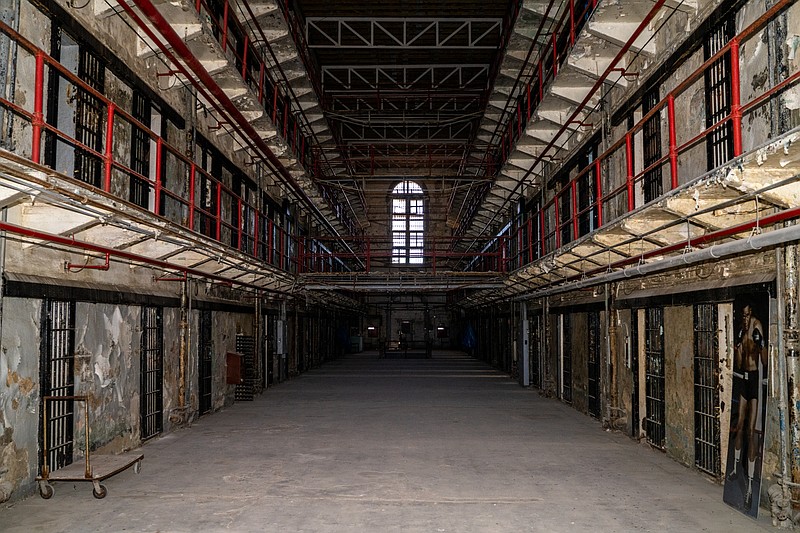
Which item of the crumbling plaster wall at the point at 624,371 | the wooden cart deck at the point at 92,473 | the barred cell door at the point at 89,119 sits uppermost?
the barred cell door at the point at 89,119

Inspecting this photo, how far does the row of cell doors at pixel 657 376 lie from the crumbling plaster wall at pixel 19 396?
25.2 ft

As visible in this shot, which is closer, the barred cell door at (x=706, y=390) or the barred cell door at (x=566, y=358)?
the barred cell door at (x=706, y=390)

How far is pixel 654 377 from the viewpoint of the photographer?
978 cm

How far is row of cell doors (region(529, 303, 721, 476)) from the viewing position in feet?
25.8

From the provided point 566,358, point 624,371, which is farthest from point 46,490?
point 566,358

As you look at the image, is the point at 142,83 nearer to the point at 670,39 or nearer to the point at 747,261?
the point at 670,39

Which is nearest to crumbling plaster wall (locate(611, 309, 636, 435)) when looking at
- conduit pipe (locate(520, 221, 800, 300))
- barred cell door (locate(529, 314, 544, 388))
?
conduit pipe (locate(520, 221, 800, 300))

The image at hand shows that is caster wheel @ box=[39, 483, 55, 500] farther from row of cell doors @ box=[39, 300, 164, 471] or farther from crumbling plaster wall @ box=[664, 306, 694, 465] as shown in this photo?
crumbling plaster wall @ box=[664, 306, 694, 465]

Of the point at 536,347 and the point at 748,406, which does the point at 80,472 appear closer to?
the point at 748,406

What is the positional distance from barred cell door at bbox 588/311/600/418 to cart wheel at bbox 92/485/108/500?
28.6 ft

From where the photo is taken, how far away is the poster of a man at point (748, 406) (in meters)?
6.27

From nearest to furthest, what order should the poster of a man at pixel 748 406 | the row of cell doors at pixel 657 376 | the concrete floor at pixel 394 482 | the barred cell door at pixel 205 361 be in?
the concrete floor at pixel 394 482 < the poster of a man at pixel 748 406 < the row of cell doors at pixel 657 376 < the barred cell door at pixel 205 361

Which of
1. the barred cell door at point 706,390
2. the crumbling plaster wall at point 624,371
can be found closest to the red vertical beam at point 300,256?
the crumbling plaster wall at point 624,371

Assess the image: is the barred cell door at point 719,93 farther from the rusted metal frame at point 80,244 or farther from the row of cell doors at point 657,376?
the rusted metal frame at point 80,244
